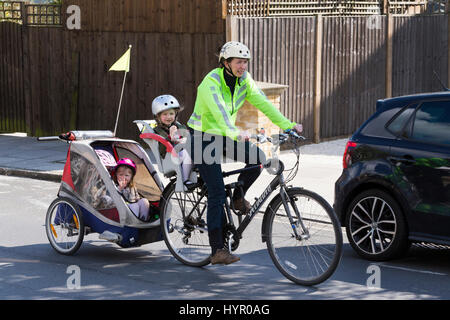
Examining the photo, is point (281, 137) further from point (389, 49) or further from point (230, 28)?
point (389, 49)

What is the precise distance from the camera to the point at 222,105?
6926mm

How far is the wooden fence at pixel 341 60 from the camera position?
15758mm

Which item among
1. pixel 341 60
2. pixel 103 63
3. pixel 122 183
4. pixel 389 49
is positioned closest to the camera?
pixel 122 183

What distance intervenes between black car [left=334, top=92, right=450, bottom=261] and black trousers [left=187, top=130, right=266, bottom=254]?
122cm

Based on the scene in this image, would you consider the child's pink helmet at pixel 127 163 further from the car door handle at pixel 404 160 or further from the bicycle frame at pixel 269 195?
the car door handle at pixel 404 160

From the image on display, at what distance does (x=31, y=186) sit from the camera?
12.6 metres

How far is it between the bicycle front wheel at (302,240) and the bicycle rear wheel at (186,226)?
0.87 meters

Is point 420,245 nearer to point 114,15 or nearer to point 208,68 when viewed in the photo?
point 208,68

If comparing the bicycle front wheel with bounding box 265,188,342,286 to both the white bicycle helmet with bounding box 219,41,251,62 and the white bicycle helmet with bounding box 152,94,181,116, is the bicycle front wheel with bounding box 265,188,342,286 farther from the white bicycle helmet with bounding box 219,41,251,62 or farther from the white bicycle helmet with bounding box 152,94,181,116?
the white bicycle helmet with bounding box 152,94,181,116

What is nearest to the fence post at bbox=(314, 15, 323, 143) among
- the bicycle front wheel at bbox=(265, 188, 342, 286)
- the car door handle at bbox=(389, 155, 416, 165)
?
the car door handle at bbox=(389, 155, 416, 165)

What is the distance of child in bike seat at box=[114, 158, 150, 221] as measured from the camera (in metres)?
7.87

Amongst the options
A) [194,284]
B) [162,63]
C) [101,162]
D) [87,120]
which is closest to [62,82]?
[87,120]

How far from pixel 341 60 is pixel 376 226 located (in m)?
9.62

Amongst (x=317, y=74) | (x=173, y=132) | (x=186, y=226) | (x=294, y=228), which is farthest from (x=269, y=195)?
(x=317, y=74)
